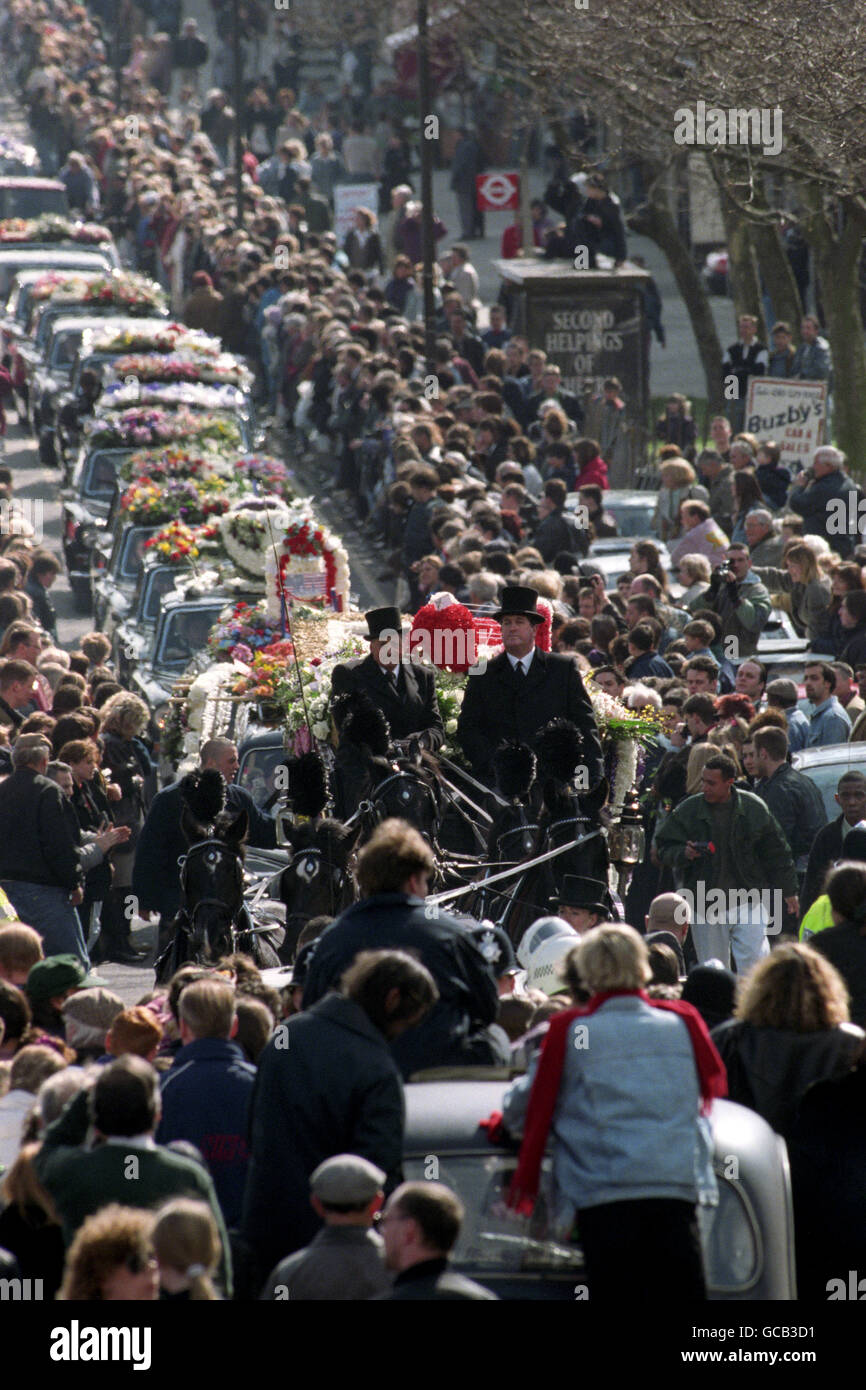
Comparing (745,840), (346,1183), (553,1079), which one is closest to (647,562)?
(745,840)

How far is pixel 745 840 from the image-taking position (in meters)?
13.2

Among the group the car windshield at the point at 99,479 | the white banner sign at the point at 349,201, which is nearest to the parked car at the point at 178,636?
the car windshield at the point at 99,479

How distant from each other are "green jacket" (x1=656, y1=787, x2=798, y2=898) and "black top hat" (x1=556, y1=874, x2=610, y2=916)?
180cm

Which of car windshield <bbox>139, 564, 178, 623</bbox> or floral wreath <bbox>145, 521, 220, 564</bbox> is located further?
floral wreath <bbox>145, 521, 220, 564</bbox>

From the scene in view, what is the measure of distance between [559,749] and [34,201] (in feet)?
118

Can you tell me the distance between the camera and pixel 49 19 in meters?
61.8

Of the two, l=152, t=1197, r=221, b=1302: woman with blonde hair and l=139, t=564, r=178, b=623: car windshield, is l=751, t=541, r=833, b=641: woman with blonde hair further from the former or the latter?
l=152, t=1197, r=221, b=1302: woman with blonde hair

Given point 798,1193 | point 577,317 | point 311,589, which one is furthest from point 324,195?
point 798,1193

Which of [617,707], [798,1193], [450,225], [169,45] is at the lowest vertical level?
[798,1193]

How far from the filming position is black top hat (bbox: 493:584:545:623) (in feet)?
39.4

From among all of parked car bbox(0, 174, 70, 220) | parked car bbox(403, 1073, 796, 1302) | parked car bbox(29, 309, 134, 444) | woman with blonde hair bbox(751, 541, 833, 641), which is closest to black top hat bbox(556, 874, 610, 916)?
parked car bbox(403, 1073, 796, 1302)

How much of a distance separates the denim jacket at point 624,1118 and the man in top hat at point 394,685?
5.14 meters

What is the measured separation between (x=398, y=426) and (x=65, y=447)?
21.9 ft
